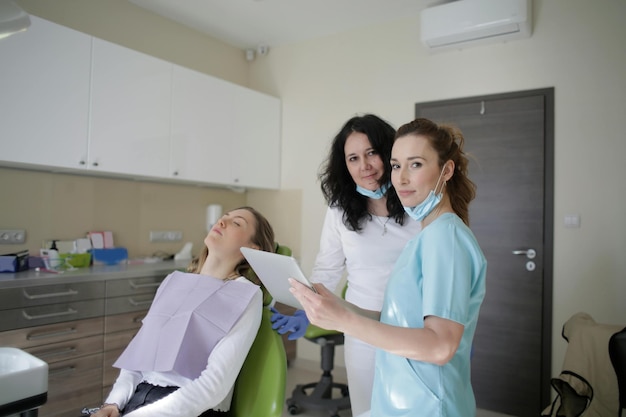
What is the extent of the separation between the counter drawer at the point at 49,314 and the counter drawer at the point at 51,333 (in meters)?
0.02

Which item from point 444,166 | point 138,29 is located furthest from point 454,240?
point 138,29

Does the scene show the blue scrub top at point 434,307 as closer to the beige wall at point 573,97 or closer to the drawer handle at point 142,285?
the drawer handle at point 142,285

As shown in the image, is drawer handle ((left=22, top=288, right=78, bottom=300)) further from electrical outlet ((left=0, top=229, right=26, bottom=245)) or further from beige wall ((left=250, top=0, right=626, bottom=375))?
beige wall ((left=250, top=0, right=626, bottom=375))

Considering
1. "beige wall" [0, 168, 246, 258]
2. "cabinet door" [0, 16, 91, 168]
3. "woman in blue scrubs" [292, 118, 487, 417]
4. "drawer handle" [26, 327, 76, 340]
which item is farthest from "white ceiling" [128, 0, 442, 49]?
"woman in blue scrubs" [292, 118, 487, 417]

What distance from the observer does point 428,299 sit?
945 millimetres

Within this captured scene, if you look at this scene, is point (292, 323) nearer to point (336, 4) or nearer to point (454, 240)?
point (454, 240)

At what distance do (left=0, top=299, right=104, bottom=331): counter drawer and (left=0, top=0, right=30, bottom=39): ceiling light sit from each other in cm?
156

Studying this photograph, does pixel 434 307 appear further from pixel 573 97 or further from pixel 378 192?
pixel 573 97

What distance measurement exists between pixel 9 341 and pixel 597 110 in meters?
3.52

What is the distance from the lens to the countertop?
2.33m

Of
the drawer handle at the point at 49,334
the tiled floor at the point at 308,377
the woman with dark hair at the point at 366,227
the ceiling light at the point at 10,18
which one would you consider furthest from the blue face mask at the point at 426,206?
the tiled floor at the point at 308,377

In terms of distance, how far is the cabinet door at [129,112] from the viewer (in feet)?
9.43

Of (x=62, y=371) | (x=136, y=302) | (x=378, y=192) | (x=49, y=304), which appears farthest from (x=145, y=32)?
(x=378, y=192)

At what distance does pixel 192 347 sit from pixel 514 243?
2421 millimetres
